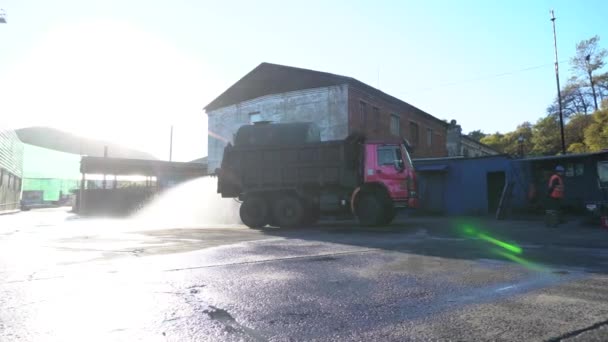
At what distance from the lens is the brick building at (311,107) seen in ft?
76.3

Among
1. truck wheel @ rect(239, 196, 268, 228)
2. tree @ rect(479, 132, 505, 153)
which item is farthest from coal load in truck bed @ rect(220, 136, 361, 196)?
tree @ rect(479, 132, 505, 153)

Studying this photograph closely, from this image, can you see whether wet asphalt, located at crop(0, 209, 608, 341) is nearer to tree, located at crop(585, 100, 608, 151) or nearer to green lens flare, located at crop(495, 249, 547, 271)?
green lens flare, located at crop(495, 249, 547, 271)

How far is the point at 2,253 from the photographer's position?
7.70 m

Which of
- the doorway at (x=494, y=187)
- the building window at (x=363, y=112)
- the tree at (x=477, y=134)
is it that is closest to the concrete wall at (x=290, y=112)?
A: the building window at (x=363, y=112)

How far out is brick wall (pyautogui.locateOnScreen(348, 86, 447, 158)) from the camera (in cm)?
2370

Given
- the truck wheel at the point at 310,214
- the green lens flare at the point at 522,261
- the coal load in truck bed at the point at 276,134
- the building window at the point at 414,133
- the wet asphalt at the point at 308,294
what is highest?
the building window at the point at 414,133

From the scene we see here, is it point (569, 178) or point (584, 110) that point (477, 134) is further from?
point (569, 178)

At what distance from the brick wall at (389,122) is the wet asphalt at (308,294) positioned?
16598 mm

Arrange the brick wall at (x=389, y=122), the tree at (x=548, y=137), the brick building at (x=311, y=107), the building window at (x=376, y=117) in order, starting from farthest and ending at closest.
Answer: the tree at (x=548, y=137), the building window at (x=376, y=117), the brick wall at (x=389, y=122), the brick building at (x=311, y=107)

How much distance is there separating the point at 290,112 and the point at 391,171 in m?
13.8

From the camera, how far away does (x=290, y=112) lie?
25156 millimetres

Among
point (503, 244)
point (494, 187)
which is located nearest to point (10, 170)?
point (494, 187)

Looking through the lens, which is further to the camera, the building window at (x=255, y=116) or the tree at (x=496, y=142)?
the tree at (x=496, y=142)

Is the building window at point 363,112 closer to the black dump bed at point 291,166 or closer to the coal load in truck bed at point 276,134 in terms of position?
the coal load in truck bed at point 276,134
